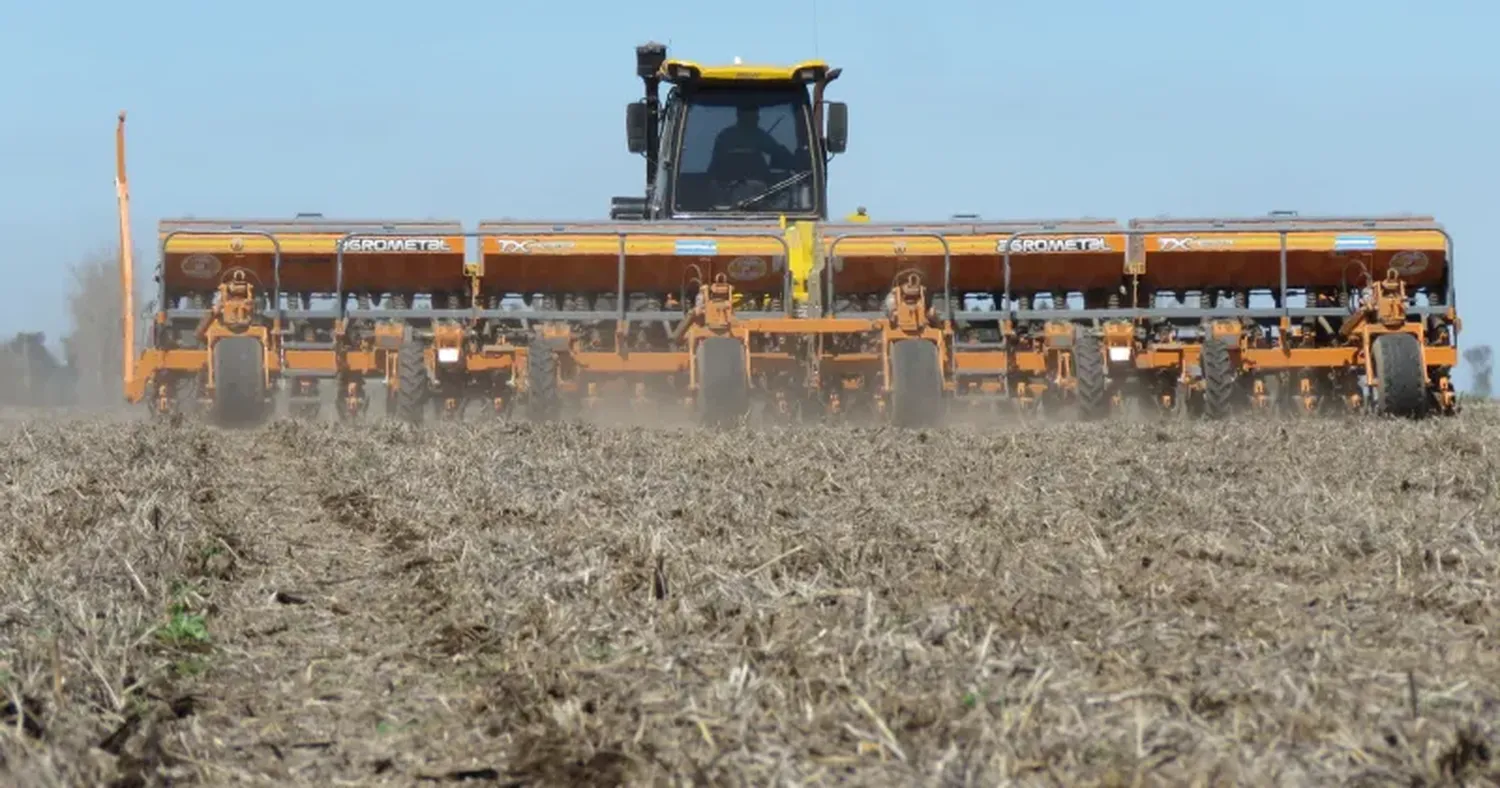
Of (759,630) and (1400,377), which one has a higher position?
(1400,377)

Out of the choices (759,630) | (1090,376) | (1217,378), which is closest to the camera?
(759,630)

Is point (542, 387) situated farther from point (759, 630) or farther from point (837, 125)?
point (759, 630)

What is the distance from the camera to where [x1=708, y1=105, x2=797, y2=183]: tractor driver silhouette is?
16.4 m

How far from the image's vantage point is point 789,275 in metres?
14.8

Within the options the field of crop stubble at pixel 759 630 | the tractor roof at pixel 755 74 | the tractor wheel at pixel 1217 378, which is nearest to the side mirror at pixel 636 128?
the tractor roof at pixel 755 74

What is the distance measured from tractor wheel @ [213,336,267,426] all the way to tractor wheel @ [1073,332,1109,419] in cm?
624

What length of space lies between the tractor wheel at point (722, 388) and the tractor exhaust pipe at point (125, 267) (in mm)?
4697

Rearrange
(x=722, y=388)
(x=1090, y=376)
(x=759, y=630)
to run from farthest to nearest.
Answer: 1. (x=1090, y=376)
2. (x=722, y=388)
3. (x=759, y=630)

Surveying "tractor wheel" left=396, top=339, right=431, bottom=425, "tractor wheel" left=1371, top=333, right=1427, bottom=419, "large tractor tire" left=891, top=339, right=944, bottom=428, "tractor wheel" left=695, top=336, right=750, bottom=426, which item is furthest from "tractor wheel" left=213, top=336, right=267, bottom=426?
"tractor wheel" left=1371, top=333, right=1427, bottom=419

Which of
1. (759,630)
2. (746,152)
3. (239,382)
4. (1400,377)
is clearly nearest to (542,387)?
(239,382)

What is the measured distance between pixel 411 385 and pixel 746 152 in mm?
4031

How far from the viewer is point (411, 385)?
1420 cm

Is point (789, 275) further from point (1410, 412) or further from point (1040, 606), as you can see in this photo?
point (1040, 606)

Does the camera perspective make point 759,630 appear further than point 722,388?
No
